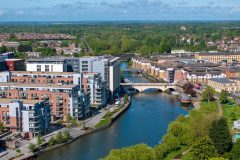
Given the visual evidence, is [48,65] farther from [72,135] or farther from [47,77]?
[72,135]

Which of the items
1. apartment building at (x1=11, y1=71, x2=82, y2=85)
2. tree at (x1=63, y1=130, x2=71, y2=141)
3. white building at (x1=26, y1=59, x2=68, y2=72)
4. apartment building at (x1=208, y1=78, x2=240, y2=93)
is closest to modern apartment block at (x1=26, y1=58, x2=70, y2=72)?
white building at (x1=26, y1=59, x2=68, y2=72)

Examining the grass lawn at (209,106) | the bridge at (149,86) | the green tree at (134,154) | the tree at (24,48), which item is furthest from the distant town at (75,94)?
the tree at (24,48)

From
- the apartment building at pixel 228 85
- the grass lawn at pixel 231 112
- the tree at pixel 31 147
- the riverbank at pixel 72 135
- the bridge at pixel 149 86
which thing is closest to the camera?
the riverbank at pixel 72 135

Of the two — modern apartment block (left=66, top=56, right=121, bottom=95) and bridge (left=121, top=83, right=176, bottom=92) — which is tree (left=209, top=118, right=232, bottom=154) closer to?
modern apartment block (left=66, top=56, right=121, bottom=95)

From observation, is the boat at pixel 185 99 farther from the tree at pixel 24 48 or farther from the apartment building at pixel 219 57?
the tree at pixel 24 48

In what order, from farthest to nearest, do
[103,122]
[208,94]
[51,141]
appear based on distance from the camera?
[208,94]
[103,122]
[51,141]

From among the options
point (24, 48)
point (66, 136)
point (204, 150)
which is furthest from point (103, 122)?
point (24, 48)

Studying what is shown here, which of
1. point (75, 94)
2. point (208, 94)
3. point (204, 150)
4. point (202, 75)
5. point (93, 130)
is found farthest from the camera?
point (202, 75)
